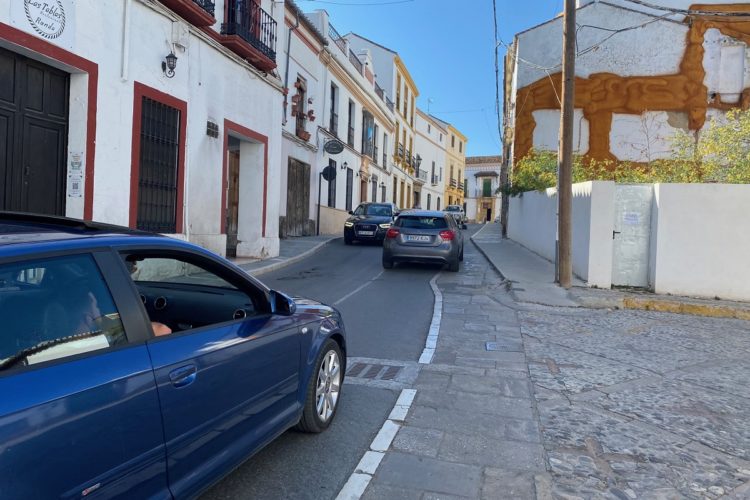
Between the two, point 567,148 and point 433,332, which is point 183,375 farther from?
point 567,148

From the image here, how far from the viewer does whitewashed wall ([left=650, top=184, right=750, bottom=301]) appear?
10.1 m

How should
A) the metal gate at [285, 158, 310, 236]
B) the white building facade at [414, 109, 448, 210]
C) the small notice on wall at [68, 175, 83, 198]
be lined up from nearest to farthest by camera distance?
the small notice on wall at [68, 175, 83, 198], the metal gate at [285, 158, 310, 236], the white building facade at [414, 109, 448, 210]

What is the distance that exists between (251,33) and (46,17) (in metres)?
6.14

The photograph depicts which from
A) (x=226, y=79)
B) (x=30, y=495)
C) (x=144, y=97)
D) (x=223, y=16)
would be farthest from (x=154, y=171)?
(x=30, y=495)

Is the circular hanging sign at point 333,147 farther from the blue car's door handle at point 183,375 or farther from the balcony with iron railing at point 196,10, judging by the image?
the blue car's door handle at point 183,375

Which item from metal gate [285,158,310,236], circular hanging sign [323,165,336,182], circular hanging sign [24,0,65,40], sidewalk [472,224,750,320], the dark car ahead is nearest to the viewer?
circular hanging sign [24,0,65,40]

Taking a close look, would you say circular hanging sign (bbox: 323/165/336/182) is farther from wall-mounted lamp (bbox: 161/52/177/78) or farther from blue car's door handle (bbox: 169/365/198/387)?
blue car's door handle (bbox: 169/365/198/387)

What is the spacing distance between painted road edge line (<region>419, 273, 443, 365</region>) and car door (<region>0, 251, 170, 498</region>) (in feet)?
12.7

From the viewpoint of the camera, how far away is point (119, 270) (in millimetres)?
2375

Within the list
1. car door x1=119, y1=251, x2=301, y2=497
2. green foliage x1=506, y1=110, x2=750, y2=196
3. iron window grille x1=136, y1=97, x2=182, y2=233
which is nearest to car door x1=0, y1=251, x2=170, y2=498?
car door x1=119, y1=251, x2=301, y2=497

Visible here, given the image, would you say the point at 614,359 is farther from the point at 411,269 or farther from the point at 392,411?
the point at 411,269

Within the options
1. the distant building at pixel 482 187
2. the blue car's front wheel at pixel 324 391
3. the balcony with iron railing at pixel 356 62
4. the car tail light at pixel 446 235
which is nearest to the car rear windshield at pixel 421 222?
the car tail light at pixel 446 235

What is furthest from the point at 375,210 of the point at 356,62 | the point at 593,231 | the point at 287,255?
the point at 593,231

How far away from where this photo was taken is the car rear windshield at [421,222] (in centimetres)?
1273
